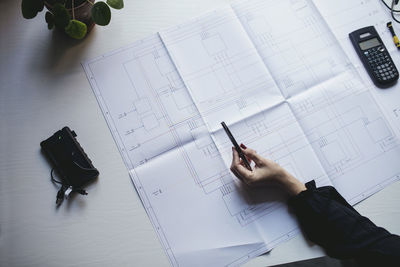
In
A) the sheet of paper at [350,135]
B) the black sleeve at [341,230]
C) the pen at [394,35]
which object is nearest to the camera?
the black sleeve at [341,230]

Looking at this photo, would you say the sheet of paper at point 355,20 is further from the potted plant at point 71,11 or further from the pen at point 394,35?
the potted plant at point 71,11

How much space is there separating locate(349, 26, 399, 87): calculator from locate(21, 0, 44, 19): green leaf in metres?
0.88

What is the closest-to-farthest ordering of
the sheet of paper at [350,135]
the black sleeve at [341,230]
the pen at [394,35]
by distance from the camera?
the black sleeve at [341,230], the sheet of paper at [350,135], the pen at [394,35]

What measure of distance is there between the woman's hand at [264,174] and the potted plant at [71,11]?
1.63ft

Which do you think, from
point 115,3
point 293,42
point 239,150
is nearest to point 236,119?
point 239,150

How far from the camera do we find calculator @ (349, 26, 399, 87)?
0.86 meters

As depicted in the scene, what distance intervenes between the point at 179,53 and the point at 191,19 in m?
0.12

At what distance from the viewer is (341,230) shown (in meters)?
0.72

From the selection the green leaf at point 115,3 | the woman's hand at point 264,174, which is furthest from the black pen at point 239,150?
the green leaf at point 115,3

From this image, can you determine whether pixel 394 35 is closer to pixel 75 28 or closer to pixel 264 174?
pixel 264 174

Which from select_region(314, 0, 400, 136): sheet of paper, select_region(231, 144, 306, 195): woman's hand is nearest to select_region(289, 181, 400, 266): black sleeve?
select_region(231, 144, 306, 195): woman's hand

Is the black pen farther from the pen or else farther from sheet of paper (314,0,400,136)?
the pen

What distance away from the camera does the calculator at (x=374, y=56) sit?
0.86 m

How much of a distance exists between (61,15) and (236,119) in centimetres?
53
